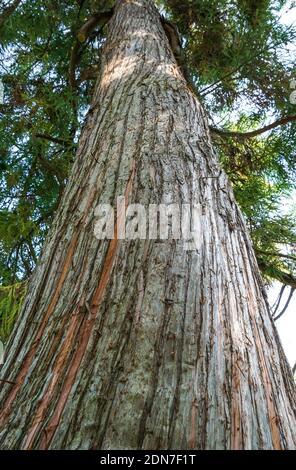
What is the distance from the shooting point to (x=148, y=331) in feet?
3.97

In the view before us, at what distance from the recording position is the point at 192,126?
2.17 meters

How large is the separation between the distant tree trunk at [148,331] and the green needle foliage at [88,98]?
9.49 feet

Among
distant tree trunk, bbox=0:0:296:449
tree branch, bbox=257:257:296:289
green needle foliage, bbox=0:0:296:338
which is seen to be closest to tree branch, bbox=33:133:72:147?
green needle foliage, bbox=0:0:296:338

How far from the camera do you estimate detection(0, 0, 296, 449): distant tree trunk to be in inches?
41.0

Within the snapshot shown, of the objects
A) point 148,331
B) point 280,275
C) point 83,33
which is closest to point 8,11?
point 83,33

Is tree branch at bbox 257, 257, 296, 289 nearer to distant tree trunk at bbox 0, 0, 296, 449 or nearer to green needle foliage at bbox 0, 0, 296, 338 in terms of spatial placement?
green needle foliage at bbox 0, 0, 296, 338

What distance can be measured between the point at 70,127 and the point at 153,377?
468 centimetres

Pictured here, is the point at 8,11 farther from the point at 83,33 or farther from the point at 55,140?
the point at 55,140

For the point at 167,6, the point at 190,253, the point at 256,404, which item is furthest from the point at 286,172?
the point at 256,404

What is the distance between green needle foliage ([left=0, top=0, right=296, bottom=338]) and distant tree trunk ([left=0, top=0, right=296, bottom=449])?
114 inches

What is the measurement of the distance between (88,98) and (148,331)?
4.90m

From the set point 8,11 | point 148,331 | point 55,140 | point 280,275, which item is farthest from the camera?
point 8,11

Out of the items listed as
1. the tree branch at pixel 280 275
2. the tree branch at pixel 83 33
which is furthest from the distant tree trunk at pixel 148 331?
the tree branch at pixel 83 33
